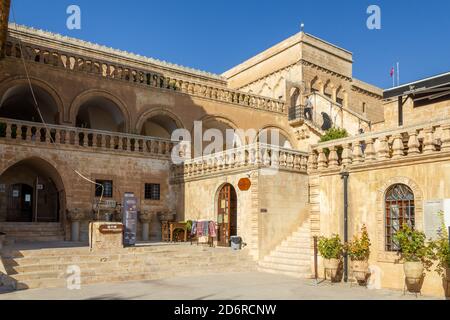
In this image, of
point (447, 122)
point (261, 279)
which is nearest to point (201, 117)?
point (261, 279)

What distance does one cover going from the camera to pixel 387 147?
1200 centimetres

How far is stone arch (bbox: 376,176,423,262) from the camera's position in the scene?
10.9 meters

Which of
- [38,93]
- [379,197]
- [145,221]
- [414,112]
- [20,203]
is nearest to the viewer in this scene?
[379,197]

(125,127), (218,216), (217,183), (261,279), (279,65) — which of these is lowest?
(261,279)

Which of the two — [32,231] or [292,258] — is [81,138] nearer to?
[32,231]

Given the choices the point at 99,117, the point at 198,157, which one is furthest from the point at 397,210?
the point at 99,117

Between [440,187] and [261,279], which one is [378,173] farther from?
[261,279]

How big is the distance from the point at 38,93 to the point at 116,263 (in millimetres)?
10814

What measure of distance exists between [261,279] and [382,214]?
3.81 meters

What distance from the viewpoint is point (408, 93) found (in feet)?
58.1

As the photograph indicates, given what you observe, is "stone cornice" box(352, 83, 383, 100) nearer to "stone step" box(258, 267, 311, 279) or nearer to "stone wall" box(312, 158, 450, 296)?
"stone wall" box(312, 158, 450, 296)

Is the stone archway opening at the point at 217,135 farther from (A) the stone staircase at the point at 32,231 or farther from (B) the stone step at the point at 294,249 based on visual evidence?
(B) the stone step at the point at 294,249

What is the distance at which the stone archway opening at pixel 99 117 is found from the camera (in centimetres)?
2222

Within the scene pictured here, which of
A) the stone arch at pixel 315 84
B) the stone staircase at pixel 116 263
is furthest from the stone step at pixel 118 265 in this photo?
the stone arch at pixel 315 84
